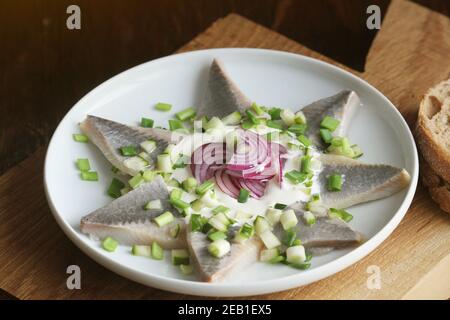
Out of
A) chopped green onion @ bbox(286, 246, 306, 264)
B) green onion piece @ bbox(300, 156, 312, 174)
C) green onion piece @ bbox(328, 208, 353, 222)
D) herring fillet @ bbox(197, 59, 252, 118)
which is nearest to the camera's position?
chopped green onion @ bbox(286, 246, 306, 264)

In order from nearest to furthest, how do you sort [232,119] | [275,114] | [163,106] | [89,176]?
[89,176] → [232,119] → [275,114] → [163,106]

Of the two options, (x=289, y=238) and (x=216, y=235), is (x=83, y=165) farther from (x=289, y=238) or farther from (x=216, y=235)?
(x=289, y=238)

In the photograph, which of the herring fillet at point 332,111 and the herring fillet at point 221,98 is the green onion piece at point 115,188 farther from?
the herring fillet at point 332,111

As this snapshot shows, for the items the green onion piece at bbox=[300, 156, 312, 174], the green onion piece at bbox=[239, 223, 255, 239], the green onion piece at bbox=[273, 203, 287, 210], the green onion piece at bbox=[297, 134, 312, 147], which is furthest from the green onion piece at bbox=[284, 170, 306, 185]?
the green onion piece at bbox=[239, 223, 255, 239]

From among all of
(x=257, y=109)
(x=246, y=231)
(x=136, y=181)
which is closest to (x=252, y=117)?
(x=257, y=109)

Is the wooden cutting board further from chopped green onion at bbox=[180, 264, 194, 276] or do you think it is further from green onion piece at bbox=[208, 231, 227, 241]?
green onion piece at bbox=[208, 231, 227, 241]
